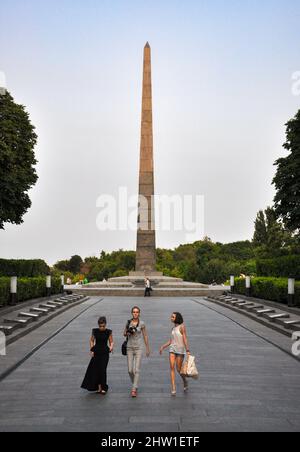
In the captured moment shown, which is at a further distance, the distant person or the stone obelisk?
the stone obelisk

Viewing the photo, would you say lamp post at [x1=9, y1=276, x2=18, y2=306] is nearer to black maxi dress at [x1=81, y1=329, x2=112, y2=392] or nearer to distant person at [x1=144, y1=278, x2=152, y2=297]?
black maxi dress at [x1=81, y1=329, x2=112, y2=392]

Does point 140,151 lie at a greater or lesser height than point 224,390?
greater

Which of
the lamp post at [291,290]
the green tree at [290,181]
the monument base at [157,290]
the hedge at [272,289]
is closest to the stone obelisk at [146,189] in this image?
the monument base at [157,290]

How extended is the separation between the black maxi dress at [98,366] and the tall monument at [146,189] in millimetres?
38441

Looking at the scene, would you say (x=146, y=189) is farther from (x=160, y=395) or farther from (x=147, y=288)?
(x=160, y=395)

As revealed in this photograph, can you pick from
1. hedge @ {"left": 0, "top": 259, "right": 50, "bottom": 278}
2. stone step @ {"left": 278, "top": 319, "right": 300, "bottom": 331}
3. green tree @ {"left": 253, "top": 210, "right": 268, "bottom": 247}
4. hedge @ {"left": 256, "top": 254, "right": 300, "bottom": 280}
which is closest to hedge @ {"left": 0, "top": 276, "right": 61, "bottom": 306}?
hedge @ {"left": 0, "top": 259, "right": 50, "bottom": 278}

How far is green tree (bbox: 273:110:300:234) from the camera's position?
31472 mm

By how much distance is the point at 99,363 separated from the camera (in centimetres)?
956

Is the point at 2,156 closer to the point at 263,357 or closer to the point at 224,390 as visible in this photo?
the point at 263,357

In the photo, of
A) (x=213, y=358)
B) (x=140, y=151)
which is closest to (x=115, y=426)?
(x=213, y=358)

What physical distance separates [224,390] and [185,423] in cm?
231

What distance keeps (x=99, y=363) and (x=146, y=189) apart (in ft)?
127

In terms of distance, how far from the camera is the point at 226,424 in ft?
24.7

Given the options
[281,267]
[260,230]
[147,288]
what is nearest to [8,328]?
[281,267]
